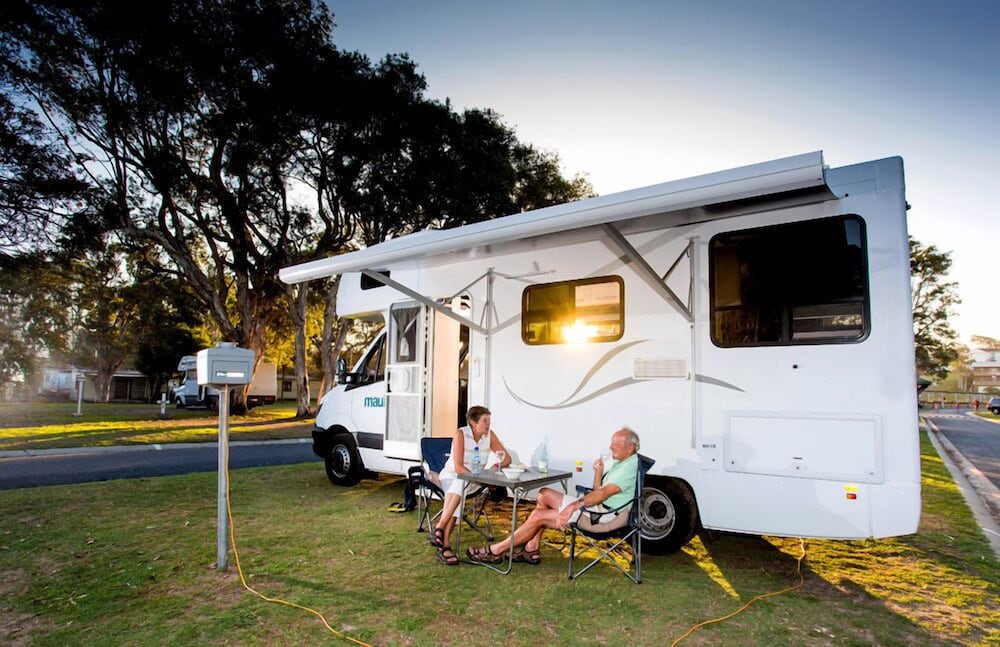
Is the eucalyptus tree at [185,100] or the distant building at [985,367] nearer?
the eucalyptus tree at [185,100]

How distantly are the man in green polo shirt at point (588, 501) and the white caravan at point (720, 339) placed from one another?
0.43 meters

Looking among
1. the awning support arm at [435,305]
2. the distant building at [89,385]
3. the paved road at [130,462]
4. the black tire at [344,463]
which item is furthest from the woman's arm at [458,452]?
the distant building at [89,385]

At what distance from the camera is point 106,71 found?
16.6 m

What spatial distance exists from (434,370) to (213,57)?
1463 centimetres

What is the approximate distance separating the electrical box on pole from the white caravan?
1.78 meters

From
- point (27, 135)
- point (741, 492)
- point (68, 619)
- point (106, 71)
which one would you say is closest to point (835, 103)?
point (741, 492)

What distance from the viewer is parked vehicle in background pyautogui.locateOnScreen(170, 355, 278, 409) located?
29.1 m

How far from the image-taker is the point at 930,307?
30.3m

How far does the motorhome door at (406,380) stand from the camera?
6883mm

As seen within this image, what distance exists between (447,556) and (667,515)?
183cm

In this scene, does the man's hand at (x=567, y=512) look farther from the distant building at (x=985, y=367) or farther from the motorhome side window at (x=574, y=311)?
the distant building at (x=985, y=367)

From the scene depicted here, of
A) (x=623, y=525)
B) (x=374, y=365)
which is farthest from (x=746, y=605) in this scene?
(x=374, y=365)

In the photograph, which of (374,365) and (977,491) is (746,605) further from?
(977,491)

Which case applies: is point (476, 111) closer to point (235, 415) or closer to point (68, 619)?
point (235, 415)
